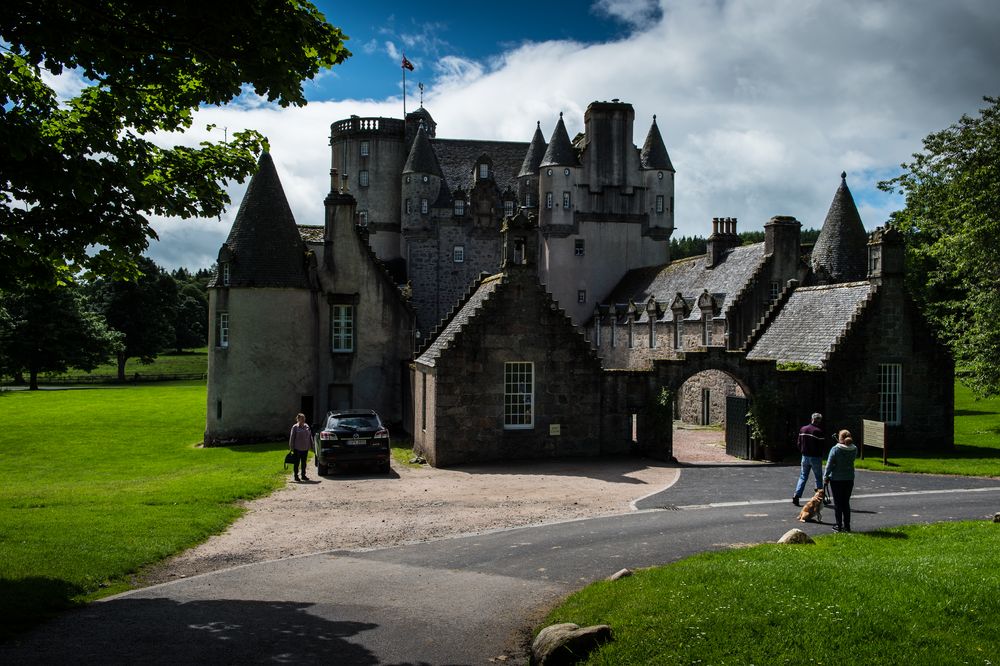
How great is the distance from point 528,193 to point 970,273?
35.8m

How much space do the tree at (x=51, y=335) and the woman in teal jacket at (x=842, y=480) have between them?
224ft

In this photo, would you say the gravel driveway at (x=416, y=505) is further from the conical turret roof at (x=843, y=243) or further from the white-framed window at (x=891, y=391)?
the conical turret roof at (x=843, y=243)

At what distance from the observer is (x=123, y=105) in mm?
11680

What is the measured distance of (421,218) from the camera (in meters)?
61.3

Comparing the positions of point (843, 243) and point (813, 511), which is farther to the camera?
point (843, 243)

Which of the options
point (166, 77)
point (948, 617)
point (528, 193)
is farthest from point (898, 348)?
point (528, 193)

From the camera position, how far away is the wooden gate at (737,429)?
2770cm

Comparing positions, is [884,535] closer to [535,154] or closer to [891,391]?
[891,391]

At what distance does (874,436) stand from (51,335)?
221ft

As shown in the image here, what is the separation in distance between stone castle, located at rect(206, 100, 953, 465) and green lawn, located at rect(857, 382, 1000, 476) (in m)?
1.39

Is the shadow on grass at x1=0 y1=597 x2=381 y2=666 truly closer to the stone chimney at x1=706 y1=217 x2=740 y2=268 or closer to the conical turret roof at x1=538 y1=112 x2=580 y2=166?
the stone chimney at x1=706 y1=217 x2=740 y2=268

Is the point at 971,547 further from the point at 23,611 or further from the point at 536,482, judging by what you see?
the point at 23,611

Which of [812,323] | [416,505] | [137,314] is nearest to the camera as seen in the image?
[416,505]

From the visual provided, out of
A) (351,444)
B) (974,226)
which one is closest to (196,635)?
(351,444)
